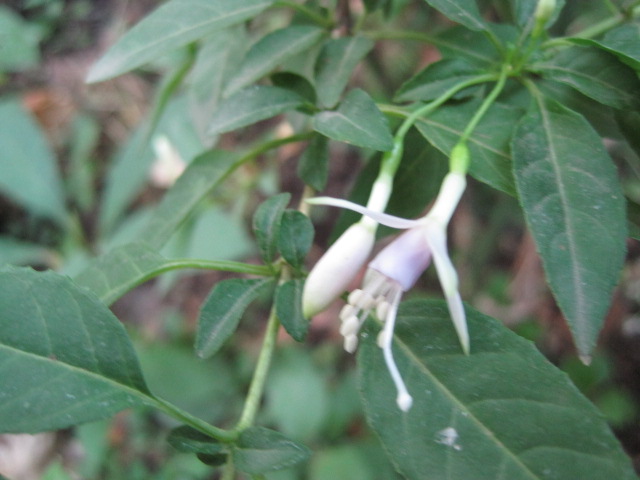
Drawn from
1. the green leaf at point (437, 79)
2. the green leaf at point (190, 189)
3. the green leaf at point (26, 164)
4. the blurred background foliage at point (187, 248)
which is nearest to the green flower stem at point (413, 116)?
the green leaf at point (437, 79)

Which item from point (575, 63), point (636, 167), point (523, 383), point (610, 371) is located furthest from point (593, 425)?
point (610, 371)

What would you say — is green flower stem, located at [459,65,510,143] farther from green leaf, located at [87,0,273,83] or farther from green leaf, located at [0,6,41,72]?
green leaf, located at [0,6,41,72]

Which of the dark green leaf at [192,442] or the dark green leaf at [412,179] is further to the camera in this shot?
the dark green leaf at [412,179]

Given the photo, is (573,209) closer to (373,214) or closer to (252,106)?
(373,214)

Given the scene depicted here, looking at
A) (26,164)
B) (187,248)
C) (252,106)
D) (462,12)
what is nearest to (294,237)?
(252,106)

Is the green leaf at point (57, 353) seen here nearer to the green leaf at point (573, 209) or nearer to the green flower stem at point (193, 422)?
the green flower stem at point (193, 422)

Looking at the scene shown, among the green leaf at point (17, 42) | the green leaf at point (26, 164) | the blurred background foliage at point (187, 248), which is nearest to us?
the blurred background foliage at point (187, 248)

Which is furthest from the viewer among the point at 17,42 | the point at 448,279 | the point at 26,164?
the point at 17,42
